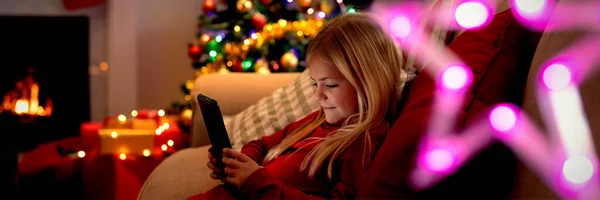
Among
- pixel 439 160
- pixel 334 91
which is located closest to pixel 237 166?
pixel 334 91

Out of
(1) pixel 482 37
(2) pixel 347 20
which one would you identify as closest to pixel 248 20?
(2) pixel 347 20

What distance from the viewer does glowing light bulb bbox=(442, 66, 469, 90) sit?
89cm

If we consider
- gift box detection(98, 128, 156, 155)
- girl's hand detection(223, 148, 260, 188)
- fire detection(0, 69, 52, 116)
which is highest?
girl's hand detection(223, 148, 260, 188)

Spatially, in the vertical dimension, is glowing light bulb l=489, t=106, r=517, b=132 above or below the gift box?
above

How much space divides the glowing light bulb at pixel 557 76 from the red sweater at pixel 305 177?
0.31 metres

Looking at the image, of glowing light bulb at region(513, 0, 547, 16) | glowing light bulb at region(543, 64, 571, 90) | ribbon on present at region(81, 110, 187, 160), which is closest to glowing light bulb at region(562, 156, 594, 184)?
glowing light bulb at region(543, 64, 571, 90)

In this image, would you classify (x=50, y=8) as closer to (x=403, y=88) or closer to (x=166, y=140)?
(x=166, y=140)

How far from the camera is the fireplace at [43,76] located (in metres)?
3.20

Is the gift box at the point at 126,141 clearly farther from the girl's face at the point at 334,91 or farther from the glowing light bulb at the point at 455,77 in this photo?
the glowing light bulb at the point at 455,77

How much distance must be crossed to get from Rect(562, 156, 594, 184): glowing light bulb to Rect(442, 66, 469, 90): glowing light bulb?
0.19 meters

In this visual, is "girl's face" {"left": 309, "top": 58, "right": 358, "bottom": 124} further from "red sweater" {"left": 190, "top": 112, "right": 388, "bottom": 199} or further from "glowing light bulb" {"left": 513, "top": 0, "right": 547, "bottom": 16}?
"glowing light bulb" {"left": 513, "top": 0, "right": 547, "bottom": 16}

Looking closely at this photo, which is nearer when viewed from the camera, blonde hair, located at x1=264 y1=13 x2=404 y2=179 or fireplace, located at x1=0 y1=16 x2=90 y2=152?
blonde hair, located at x1=264 y1=13 x2=404 y2=179

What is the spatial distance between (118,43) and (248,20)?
2.88 feet

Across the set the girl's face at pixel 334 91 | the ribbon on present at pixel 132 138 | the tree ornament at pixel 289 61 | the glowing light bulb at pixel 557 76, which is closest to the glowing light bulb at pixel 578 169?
the glowing light bulb at pixel 557 76
